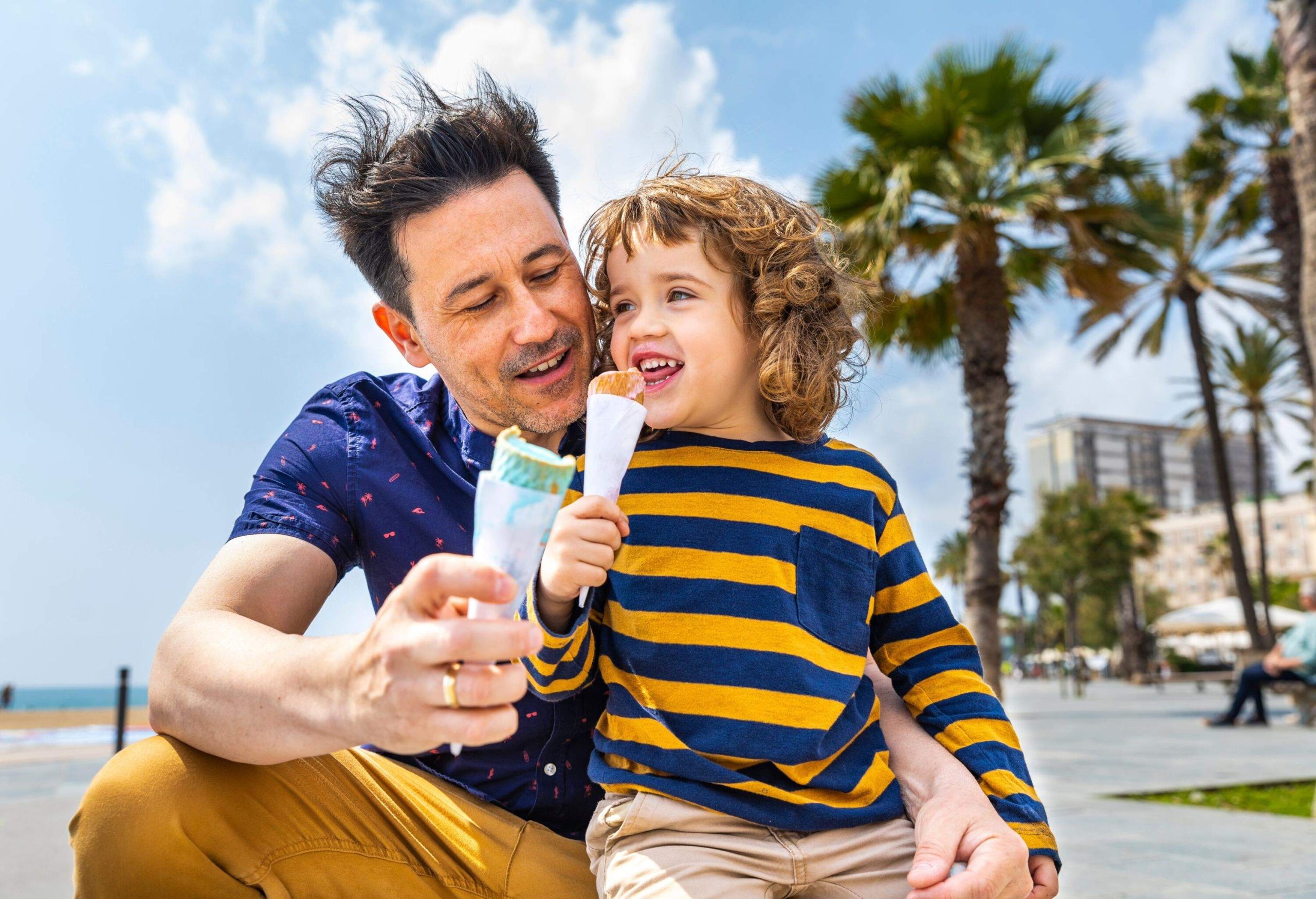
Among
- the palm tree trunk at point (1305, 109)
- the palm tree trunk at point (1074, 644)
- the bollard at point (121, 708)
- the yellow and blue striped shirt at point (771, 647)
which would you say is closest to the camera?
the yellow and blue striped shirt at point (771, 647)

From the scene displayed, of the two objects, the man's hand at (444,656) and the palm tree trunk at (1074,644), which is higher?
the man's hand at (444,656)

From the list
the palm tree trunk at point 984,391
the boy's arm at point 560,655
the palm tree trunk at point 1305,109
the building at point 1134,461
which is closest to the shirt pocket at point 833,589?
the boy's arm at point 560,655

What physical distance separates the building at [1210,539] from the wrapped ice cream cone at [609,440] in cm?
8598

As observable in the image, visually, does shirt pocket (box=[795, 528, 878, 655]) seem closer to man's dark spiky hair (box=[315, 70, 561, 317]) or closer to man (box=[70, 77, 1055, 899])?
man (box=[70, 77, 1055, 899])

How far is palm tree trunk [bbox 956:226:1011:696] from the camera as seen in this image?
32.5 ft

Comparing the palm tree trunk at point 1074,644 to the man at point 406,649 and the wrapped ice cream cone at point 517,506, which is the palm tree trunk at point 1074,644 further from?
the wrapped ice cream cone at point 517,506

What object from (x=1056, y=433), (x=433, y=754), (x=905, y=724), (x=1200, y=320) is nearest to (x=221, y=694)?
(x=433, y=754)

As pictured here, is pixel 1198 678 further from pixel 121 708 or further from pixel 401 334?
pixel 401 334

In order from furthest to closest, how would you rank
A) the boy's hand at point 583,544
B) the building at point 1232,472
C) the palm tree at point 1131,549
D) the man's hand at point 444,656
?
the building at point 1232,472
the palm tree at point 1131,549
the boy's hand at point 583,544
the man's hand at point 444,656

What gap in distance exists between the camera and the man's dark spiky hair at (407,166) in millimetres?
2168

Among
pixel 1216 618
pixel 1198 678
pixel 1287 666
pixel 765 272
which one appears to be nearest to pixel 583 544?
pixel 765 272

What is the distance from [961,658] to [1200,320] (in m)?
22.7

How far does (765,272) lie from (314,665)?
1231 mm

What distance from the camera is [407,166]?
7.13 ft
